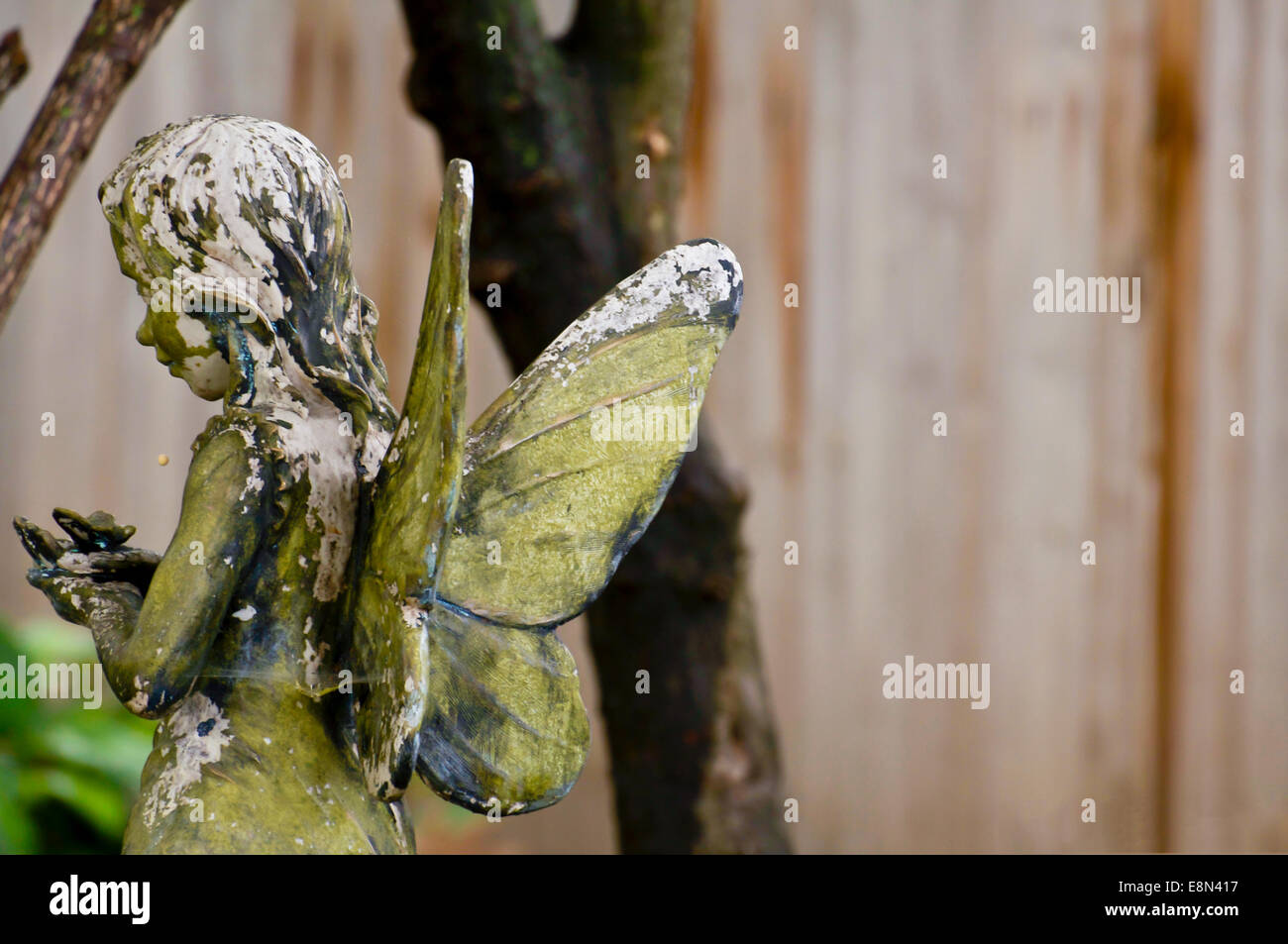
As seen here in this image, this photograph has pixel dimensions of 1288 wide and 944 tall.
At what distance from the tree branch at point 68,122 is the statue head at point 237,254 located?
0.41 meters

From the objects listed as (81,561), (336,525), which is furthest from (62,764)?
(336,525)

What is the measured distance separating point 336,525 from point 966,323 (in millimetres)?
1575

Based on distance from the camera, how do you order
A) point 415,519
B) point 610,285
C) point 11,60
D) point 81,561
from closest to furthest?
point 415,519 → point 81,561 → point 11,60 → point 610,285

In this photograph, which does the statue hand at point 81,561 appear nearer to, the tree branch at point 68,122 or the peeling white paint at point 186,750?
Result: the peeling white paint at point 186,750

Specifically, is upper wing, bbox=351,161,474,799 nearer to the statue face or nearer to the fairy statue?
the fairy statue

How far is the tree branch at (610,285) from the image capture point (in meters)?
1.51

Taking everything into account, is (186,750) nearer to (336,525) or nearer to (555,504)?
(336,525)

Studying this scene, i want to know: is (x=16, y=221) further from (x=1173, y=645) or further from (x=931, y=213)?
(x=1173, y=645)

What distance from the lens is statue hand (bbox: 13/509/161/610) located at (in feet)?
Result: 2.60

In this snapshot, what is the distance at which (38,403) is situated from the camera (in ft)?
7.11

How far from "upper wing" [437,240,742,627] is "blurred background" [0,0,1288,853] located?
4.33ft

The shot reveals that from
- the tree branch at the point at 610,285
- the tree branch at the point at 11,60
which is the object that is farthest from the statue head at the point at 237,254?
the tree branch at the point at 610,285

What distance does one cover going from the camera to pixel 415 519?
711 millimetres

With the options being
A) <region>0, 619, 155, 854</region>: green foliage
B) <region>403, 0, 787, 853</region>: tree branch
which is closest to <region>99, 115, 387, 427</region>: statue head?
<region>403, 0, 787, 853</region>: tree branch
